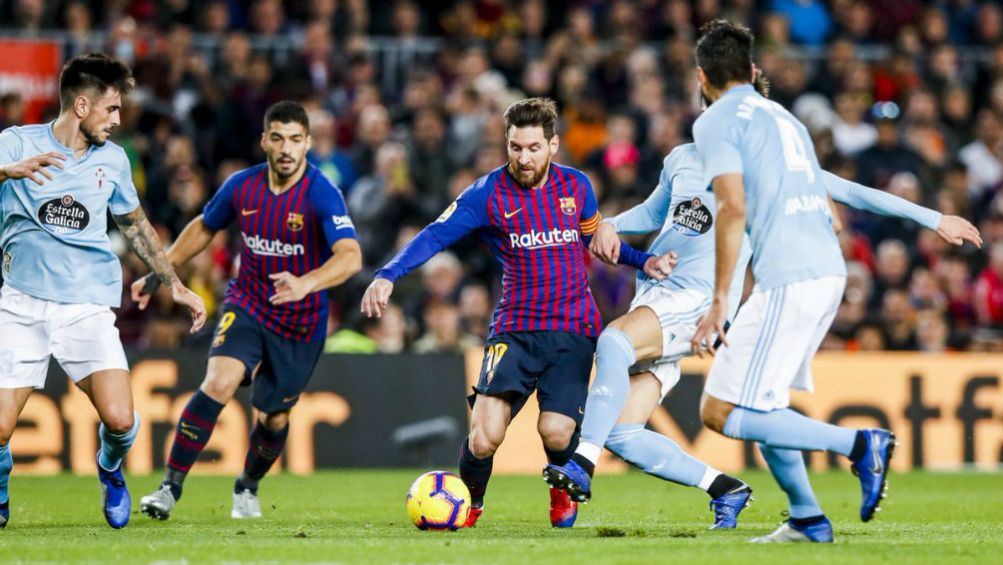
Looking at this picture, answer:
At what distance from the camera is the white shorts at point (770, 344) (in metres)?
6.88

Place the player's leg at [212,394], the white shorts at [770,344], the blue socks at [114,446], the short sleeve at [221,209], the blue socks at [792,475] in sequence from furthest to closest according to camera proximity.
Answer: the short sleeve at [221,209]
the player's leg at [212,394]
the blue socks at [114,446]
the blue socks at [792,475]
the white shorts at [770,344]

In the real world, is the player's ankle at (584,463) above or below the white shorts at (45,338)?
below

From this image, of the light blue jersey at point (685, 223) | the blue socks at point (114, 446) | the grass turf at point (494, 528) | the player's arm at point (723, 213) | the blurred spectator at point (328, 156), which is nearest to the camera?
the grass turf at point (494, 528)

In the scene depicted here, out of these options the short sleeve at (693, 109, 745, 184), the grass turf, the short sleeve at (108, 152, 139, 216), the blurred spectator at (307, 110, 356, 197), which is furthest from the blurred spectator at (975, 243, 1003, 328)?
the short sleeve at (108, 152, 139, 216)

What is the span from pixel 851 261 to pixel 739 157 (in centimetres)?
932

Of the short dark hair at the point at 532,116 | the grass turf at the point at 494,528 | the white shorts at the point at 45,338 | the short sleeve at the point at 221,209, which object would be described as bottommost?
the grass turf at the point at 494,528

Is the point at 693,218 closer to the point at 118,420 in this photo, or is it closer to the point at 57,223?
the point at 118,420

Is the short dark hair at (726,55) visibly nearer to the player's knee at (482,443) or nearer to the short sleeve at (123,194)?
the player's knee at (482,443)

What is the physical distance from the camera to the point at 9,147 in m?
8.04

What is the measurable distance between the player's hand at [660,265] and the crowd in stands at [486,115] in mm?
6126

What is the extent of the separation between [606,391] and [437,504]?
107 cm

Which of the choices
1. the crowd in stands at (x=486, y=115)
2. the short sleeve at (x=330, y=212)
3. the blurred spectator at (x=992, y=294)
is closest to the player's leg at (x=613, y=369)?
the short sleeve at (x=330, y=212)

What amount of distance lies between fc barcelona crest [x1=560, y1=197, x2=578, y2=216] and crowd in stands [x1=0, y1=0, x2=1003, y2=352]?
5.75 metres

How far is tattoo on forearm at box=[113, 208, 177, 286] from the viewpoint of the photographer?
8.64m
